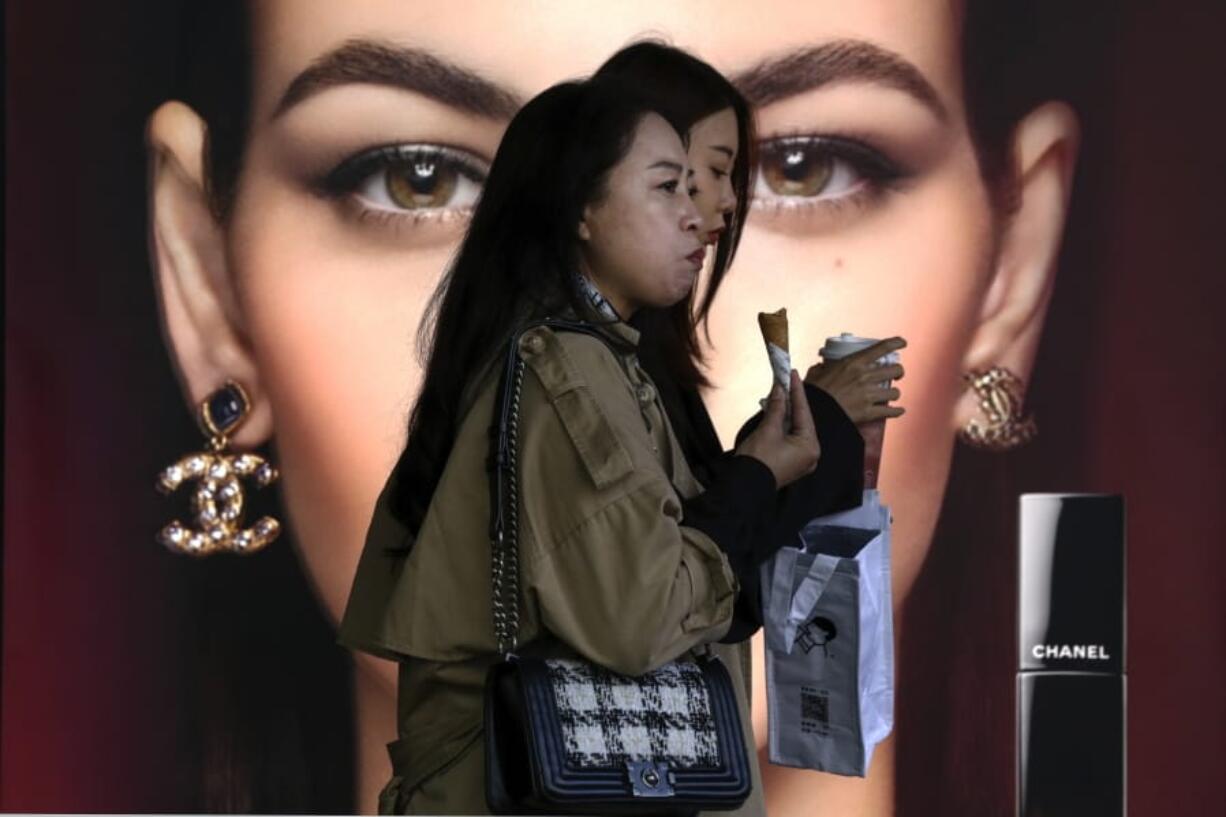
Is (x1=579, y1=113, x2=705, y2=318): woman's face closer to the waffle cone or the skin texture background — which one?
the waffle cone

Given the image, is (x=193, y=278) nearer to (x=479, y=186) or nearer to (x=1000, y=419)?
(x=479, y=186)

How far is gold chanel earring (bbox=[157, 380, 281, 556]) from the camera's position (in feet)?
15.3

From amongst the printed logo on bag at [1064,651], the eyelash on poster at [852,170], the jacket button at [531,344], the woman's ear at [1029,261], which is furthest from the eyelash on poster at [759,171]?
the jacket button at [531,344]

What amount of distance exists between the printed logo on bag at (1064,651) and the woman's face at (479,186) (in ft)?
1.09

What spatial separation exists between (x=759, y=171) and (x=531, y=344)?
250 centimetres

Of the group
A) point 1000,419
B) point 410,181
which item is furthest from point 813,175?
point 410,181

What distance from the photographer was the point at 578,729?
83.7 inches

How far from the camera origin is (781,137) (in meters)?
4.62

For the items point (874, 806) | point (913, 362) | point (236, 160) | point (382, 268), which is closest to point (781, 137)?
point (913, 362)

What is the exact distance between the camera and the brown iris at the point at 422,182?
4.65 m

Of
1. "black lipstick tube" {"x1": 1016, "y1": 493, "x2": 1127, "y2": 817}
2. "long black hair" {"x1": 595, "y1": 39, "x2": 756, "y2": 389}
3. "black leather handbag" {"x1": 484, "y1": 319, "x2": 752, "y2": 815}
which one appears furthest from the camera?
"black lipstick tube" {"x1": 1016, "y1": 493, "x2": 1127, "y2": 817}

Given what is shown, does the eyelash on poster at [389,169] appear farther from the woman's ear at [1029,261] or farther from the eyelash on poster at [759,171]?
the woman's ear at [1029,261]

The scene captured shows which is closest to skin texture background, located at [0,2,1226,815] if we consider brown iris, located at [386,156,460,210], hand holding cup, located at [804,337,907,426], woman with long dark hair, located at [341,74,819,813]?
brown iris, located at [386,156,460,210]

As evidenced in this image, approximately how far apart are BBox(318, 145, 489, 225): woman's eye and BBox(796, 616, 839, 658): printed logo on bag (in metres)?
2.38
